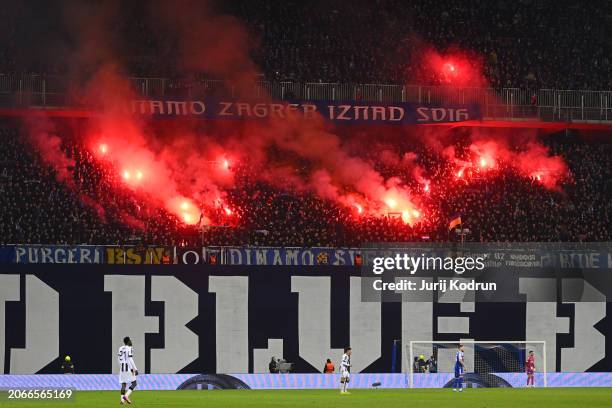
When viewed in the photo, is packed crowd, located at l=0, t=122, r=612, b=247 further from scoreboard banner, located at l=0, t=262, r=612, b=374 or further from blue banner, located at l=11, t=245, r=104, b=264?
scoreboard banner, located at l=0, t=262, r=612, b=374

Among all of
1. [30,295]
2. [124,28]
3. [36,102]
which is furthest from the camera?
[124,28]

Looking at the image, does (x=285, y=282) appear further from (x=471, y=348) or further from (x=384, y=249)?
(x=471, y=348)

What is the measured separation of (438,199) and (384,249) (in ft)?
19.5

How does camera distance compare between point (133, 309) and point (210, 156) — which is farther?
point (210, 156)

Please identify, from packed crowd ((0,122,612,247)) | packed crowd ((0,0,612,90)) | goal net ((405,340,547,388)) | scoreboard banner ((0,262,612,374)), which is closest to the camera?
scoreboard banner ((0,262,612,374))

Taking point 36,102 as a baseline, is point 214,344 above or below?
below

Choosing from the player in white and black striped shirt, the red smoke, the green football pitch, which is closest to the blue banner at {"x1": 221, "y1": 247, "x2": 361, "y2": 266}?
the red smoke

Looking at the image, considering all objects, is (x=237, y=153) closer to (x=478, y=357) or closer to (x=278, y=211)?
(x=278, y=211)

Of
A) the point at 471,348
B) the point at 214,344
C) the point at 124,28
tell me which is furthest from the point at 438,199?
the point at 124,28

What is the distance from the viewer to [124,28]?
49.0 meters

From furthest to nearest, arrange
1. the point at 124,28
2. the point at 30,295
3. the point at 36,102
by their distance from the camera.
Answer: the point at 124,28 → the point at 36,102 → the point at 30,295

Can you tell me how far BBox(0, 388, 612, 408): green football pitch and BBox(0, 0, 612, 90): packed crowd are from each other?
18332 millimetres

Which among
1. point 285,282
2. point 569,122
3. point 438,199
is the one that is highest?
point 569,122

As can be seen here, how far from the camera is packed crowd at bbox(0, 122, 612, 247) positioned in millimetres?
42438
